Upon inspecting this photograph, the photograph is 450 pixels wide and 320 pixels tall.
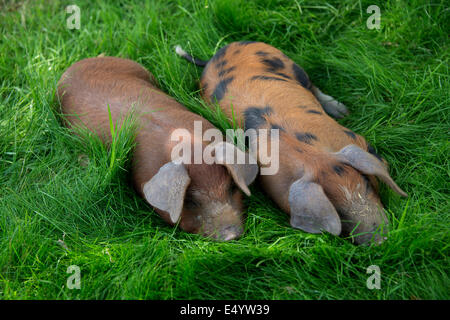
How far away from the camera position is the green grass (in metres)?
3.73

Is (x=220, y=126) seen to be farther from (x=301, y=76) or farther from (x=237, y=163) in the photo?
(x=301, y=76)

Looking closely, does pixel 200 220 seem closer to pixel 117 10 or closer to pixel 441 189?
pixel 441 189

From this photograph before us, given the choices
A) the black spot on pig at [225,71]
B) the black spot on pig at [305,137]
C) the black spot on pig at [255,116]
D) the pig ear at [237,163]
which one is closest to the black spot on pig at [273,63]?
the black spot on pig at [225,71]

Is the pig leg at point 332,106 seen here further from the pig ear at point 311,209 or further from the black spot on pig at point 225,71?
the pig ear at point 311,209

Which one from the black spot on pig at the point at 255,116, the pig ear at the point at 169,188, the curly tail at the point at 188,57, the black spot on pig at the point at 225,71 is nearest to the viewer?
the pig ear at the point at 169,188

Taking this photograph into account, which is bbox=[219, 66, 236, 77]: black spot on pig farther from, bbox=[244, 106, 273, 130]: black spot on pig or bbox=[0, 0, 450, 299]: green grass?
bbox=[244, 106, 273, 130]: black spot on pig

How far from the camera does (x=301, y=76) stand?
5387mm

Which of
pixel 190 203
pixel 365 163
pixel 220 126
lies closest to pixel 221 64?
pixel 220 126

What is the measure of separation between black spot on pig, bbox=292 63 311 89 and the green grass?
333mm

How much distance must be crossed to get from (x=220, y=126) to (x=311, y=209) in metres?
1.41

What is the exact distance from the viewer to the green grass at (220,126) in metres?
3.73

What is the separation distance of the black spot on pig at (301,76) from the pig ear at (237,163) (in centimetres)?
152

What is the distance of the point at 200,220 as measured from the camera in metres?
4.17
